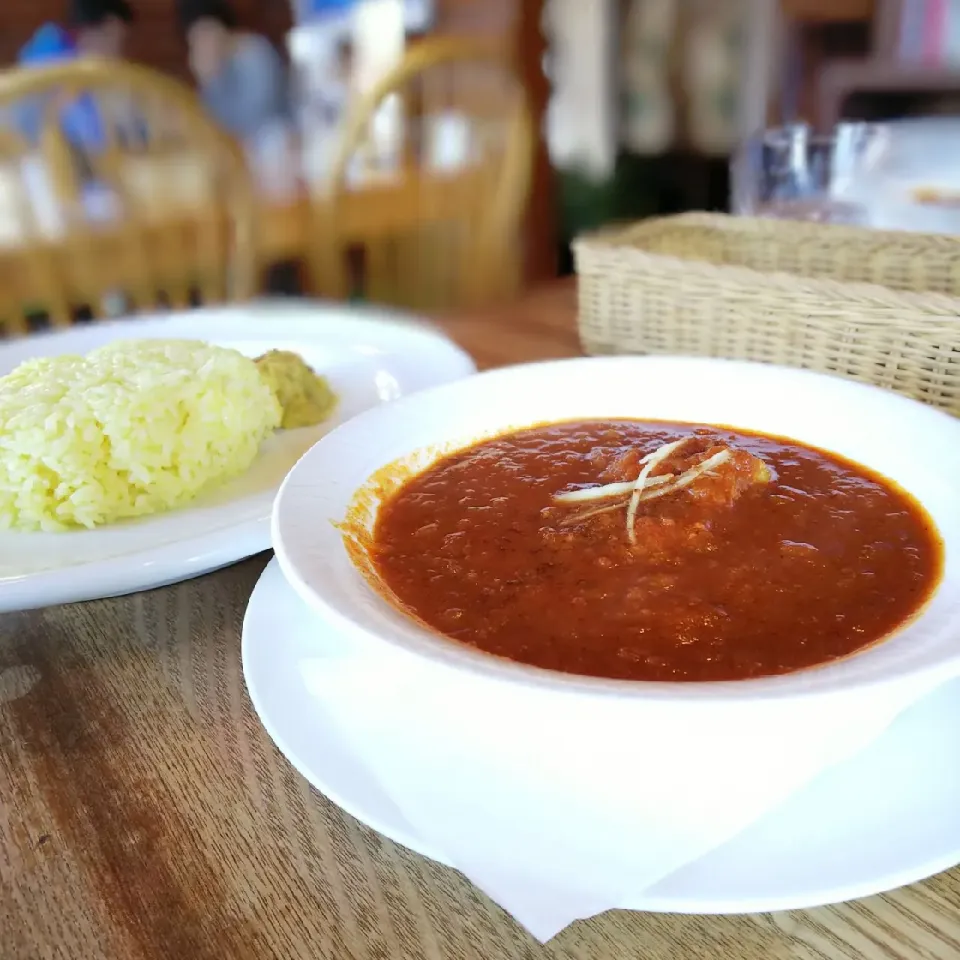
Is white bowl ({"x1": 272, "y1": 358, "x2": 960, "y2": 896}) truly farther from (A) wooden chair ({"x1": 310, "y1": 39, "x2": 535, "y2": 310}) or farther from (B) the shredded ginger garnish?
(A) wooden chair ({"x1": 310, "y1": 39, "x2": 535, "y2": 310})

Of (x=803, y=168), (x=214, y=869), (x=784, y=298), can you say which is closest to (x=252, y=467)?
(x=214, y=869)

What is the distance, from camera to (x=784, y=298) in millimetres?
1363

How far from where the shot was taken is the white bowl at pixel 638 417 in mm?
628

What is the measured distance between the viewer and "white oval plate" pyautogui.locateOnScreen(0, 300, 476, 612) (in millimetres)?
954

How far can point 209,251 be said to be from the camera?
2787 mm

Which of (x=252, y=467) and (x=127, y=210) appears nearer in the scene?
(x=252, y=467)

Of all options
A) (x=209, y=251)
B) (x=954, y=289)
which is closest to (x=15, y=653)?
(x=954, y=289)

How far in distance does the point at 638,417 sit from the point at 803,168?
1371mm

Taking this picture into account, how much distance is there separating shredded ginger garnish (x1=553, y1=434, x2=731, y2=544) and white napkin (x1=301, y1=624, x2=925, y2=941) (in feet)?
0.95

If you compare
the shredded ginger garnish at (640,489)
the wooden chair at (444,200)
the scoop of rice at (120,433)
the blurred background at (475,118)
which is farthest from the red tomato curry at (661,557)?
the wooden chair at (444,200)

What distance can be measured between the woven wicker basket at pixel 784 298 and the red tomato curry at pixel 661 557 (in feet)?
0.98

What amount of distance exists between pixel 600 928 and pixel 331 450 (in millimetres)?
570

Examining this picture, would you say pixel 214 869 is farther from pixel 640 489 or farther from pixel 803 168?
pixel 803 168

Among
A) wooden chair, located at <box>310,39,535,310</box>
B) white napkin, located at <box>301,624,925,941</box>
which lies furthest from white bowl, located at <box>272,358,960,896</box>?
wooden chair, located at <box>310,39,535,310</box>
